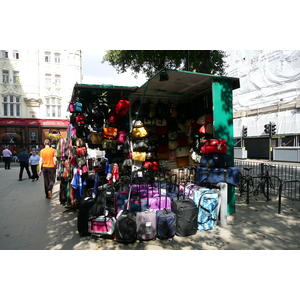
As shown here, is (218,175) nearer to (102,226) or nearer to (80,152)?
(102,226)

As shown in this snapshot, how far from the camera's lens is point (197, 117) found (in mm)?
7637

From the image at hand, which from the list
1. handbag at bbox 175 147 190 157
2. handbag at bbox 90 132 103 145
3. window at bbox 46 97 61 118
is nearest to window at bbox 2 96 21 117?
window at bbox 46 97 61 118

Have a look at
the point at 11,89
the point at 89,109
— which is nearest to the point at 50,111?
the point at 11,89

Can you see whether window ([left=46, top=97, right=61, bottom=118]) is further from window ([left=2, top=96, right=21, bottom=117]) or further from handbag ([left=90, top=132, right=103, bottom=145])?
handbag ([left=90, top=132, right=103, bottom=145])

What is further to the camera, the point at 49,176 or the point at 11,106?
the point at 11,106

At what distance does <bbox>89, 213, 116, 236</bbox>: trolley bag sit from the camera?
452cm

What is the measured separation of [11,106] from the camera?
29.3 m

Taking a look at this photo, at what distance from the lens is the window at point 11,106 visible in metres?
29.0

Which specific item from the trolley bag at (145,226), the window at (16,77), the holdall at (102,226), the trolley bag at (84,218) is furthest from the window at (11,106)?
the trolley bag at (145,226)

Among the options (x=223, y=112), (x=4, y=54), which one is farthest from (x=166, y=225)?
(x=4, y=54)

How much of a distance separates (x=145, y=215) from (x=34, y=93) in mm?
30574

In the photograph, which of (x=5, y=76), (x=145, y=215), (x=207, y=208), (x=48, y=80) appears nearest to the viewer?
(x=145, y=215)

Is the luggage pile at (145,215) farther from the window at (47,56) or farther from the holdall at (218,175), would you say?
Answer: the window at (47,56)

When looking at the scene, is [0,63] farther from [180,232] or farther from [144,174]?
[180,232]
